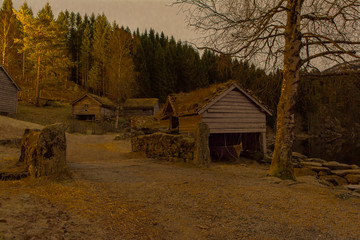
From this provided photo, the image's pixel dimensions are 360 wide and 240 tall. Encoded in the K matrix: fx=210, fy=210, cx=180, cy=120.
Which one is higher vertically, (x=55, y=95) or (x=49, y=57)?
(x=49, y=57)

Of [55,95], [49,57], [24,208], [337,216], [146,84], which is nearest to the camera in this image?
[24,208]

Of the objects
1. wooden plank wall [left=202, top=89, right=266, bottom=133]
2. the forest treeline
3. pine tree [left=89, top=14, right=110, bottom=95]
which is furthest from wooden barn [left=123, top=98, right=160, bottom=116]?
wooden plank wall [left=202, top=89, right=266, bottom=133]

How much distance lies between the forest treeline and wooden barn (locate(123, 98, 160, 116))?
2054mm

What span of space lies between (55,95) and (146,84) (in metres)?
21.9

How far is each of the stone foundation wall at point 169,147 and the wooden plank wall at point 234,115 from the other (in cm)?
418

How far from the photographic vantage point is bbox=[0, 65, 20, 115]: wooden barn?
2428 centimetres

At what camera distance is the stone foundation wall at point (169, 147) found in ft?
29.2

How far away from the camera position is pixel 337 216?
3869 millimetres

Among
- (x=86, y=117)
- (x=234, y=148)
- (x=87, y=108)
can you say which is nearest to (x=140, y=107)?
(x=86, y=117)

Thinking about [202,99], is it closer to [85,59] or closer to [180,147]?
[180,147]

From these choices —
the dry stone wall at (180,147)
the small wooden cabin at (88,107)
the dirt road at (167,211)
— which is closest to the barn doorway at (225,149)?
the dry stone wall at (180,147)

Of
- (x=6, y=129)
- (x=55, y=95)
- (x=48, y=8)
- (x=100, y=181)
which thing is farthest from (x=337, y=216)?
(x=48, y=8)

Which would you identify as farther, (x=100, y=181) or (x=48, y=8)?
(x=48, y=8)

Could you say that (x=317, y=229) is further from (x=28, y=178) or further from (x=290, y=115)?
(x=28, y=178)
